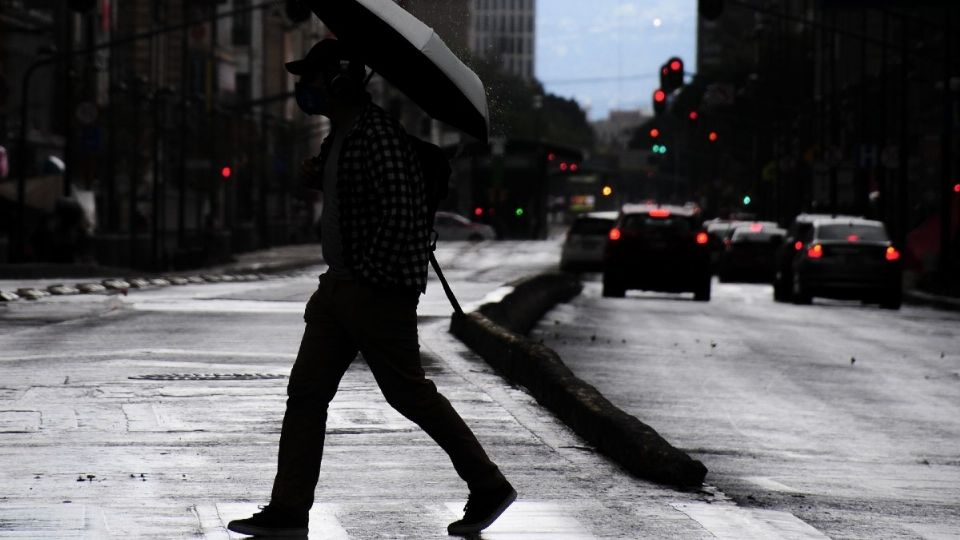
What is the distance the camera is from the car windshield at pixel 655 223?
1474 inches

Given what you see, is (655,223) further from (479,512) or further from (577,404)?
(479,512)

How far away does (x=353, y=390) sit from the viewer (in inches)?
551

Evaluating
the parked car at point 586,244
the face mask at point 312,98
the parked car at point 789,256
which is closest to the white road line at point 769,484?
the face mask at point 312,98

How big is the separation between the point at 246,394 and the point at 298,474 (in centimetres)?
583

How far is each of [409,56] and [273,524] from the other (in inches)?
70.4

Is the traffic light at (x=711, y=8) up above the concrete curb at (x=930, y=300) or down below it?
above

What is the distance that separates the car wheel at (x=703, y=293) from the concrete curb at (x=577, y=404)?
14.8 meters

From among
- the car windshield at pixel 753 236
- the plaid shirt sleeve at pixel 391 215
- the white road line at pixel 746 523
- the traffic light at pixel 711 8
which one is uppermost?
the traffic light at pixel 711 8

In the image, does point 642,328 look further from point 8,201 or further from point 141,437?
point 8,201

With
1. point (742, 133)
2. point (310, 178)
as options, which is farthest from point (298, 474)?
point (742, 133)

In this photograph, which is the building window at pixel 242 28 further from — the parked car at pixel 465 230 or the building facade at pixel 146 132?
the parked car at pixel 465 230

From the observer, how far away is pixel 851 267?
37.0 m

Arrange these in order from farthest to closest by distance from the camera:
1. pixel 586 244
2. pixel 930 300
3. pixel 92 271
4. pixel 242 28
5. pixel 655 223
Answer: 1. pixel 242 28
2. pixel 586 244
3. pixel 92 271
4. pixel 930 300
5. pixel 655 223

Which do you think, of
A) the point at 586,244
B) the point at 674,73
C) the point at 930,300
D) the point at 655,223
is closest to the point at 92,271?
the point at 655,223
